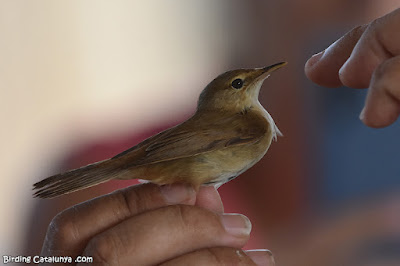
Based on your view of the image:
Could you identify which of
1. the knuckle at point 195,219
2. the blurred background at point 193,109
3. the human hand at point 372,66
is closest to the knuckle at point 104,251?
the knuckle at point 195,219

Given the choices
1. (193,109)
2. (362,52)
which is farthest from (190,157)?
(193,109)

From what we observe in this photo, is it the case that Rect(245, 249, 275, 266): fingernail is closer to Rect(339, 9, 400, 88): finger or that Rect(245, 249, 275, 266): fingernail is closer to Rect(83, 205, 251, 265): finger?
Rect(83, 205, 251, 265): finger

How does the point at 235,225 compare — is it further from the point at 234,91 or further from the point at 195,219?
the point at 234,91

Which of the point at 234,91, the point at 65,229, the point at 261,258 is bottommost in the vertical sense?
the point at 261,258

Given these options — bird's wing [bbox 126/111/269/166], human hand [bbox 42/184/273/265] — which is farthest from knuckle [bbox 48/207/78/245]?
bird's wing [bbox 126/111/269/166]

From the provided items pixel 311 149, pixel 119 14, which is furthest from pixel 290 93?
pixel 119 14

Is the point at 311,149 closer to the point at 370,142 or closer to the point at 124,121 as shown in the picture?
the point at 370,142
